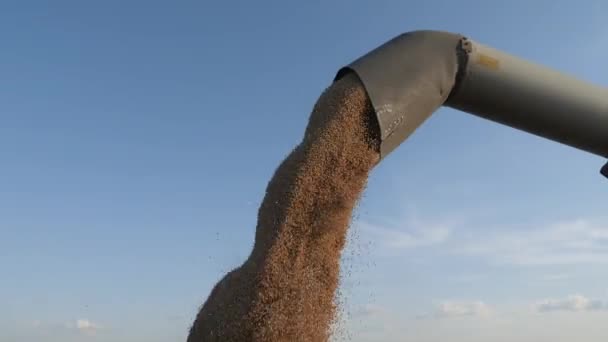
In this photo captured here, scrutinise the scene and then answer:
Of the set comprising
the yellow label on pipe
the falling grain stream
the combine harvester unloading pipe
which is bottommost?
the falling grain stream

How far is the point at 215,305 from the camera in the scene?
5.30 m

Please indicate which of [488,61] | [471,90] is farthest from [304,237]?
[488,61]

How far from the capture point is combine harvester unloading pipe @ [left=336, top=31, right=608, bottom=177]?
5.87 meters

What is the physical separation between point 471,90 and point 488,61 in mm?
292

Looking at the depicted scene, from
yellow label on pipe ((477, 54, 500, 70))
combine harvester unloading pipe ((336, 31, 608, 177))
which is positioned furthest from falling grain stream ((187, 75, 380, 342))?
yellow label on pipe ((477, 54, 500, 70))

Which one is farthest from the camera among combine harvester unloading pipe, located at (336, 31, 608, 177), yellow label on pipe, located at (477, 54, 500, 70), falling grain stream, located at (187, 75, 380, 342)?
yellow label on pipe, located at (477, 54, 500, 70)

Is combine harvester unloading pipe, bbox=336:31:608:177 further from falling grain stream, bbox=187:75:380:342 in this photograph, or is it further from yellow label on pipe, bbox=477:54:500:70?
falling grain stream, bbox=187:75:380:342

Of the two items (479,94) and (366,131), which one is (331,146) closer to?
(366,131)

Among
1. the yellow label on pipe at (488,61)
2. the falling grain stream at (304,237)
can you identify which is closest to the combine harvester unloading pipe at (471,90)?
the yellow label on pipe at (488,61)

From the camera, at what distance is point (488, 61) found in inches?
245

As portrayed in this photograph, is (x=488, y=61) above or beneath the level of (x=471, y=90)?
above

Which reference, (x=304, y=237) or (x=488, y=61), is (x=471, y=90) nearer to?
(x=488, y=61)

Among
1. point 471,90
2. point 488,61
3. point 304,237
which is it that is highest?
point 488,61

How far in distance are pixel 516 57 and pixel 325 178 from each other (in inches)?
88.3
